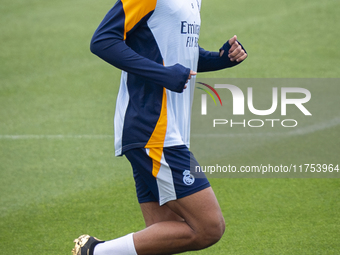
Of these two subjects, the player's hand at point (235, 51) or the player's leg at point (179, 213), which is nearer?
the player's leg at point (179, 213)

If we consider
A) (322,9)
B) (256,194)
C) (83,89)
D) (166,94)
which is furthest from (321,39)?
(166,94)

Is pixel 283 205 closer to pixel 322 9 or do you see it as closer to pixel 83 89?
pixel 83 89

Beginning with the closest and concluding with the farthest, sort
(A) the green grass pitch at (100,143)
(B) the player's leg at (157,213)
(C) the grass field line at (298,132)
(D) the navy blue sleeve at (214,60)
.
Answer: (B) the player's leg at (157,213)
(D) the navy blue sleeve at (214,60)
(A) the green grass pitch at (100,143)
(C) the grass field line at (298,132)

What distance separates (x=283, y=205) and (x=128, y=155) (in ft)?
7.37

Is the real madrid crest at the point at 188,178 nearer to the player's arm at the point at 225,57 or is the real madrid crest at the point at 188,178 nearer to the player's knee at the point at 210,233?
the player's knee at the point at 210,233

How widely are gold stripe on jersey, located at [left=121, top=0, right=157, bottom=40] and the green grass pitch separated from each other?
183 cm

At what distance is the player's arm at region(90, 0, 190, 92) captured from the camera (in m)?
2.52

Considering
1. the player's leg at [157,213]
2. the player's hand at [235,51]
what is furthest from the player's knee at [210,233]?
the player's hand at [235,51]

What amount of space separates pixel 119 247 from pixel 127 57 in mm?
967

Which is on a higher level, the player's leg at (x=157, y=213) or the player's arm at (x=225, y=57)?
the player's arm at (x=225, y=57)

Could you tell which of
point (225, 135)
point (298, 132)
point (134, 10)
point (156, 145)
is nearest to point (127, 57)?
point (134, 10)

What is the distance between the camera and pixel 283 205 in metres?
4.58

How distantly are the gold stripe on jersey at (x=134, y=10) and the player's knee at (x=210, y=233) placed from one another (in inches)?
40.5

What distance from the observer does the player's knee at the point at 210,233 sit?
264 centimetres
